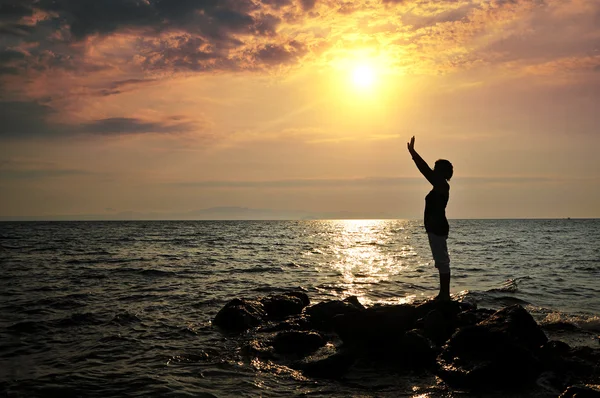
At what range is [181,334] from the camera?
10.4 metres

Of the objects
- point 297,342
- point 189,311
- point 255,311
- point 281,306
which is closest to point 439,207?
point 297,342

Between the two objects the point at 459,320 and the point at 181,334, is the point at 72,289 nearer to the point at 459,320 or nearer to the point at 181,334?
the point at 181,334

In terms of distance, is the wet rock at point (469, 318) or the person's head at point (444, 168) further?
the person's head at point (444, 168)

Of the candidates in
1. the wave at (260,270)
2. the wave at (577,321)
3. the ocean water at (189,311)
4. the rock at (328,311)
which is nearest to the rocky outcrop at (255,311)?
the ocean water at (189,311)

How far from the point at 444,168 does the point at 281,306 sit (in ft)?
18.5

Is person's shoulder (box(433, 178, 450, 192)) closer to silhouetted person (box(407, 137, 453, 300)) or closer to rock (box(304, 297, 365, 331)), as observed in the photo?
silhouetted person (box(407, 137, 453, 300))

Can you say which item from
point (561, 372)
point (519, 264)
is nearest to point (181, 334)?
point (561, 372)

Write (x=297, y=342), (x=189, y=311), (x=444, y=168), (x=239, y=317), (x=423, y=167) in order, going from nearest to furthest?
(x=297, y=342)
(x=423, y=167)
(x=444, y=168)
(x=239, y=317)
(x=189, y=311)

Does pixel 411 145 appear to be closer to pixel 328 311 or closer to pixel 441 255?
pixel 441 255

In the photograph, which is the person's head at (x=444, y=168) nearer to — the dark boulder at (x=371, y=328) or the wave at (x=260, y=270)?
the dark boulder at (x=371, y=328)

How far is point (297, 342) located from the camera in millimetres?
9023

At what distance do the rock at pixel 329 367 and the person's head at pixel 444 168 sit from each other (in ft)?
14.5

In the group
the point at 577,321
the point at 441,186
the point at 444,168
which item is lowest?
the point at 577,321

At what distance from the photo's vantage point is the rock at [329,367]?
754 cm
